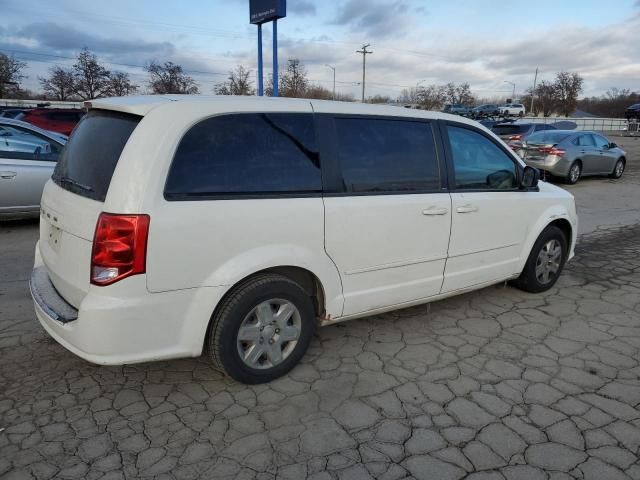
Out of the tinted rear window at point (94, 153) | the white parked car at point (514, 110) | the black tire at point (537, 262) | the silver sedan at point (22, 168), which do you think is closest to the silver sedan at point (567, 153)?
the black tire at point (537, 262)

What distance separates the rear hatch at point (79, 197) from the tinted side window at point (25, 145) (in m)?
4.61

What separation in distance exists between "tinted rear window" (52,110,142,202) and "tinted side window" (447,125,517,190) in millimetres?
2387

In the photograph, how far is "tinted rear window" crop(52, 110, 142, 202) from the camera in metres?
2.74

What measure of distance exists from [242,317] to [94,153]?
1317 millimetres

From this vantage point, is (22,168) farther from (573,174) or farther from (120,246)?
(573,174)

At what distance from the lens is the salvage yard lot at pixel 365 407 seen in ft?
7.97

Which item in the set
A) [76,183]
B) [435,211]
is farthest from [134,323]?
[435,211]

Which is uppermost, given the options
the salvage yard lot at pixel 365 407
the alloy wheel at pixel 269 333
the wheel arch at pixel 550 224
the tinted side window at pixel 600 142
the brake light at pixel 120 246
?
the tinted side window at pixel 600 142

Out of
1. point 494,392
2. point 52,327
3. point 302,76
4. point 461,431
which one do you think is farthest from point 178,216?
point 302,76

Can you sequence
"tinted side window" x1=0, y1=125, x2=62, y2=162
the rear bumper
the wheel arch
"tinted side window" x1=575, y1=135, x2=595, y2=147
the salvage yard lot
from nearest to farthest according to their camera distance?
the salvage yard lot < the rear bumper < the wheel arch < "tinted side window" x1=0, y1=125, x2=62, y2=162 < "tinted side window" x1=575, y1=135, x2=595, y2=147

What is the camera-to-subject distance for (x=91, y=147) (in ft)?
9.84

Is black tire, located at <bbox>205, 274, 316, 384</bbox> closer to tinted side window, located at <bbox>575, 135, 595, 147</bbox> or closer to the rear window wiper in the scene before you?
the rear window wiper

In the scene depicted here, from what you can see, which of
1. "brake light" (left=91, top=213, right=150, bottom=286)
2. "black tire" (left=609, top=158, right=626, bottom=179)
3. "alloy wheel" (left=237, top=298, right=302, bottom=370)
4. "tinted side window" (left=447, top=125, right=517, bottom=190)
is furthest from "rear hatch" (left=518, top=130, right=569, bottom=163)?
"brake light" (left=91, top=213, right=150, bottom=286)

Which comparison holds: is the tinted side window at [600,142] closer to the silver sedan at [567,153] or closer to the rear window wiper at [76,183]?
the silver sedan at [567,153]
